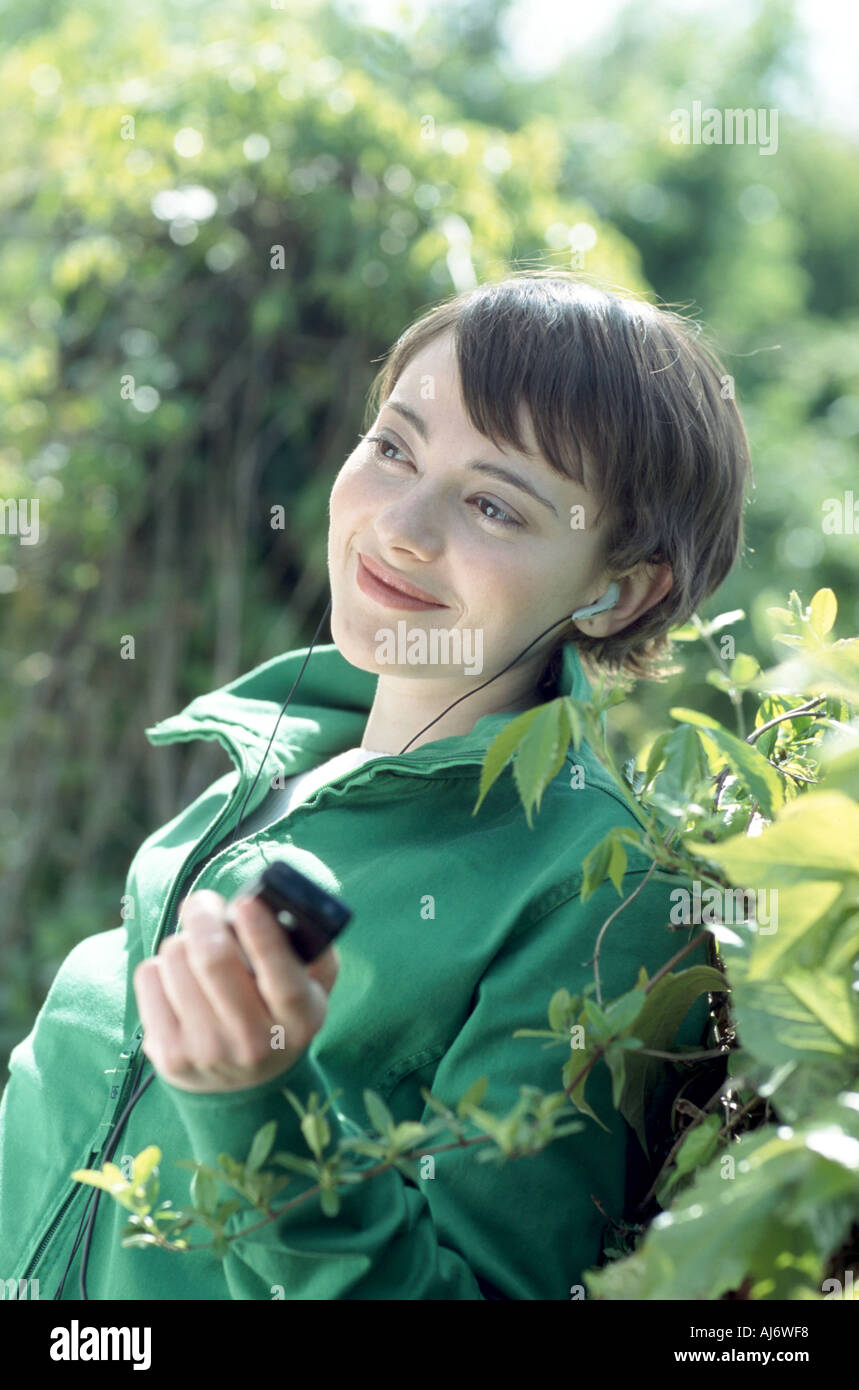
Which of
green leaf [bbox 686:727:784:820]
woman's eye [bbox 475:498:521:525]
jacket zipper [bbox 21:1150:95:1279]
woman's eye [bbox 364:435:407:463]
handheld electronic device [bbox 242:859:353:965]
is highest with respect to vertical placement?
woman's eye [bbox 364:435:407:463]

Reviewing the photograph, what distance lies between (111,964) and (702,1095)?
0.65m

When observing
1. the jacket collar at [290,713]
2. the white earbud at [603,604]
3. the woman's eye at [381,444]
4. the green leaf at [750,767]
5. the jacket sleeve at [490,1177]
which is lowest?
the jacket sleeve at [490,1177]

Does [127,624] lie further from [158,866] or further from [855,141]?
[855,141]

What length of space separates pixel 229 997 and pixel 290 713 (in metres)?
0.84

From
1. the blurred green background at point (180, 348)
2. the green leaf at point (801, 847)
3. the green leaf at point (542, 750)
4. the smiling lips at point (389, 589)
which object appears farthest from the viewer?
the blurred green background at point (180, 348)

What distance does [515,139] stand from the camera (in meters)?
2.93

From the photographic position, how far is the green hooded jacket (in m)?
0.85

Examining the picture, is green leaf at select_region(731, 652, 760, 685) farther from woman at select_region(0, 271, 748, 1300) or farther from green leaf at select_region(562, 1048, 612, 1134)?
green leaf at select_region(562, 1048, 612, 1134)

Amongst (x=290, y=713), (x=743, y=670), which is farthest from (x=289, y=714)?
(x=743, y=670)

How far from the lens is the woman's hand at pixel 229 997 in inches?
28.3

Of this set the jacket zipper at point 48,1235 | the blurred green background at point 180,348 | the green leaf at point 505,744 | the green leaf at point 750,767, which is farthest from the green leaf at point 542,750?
the blurred green background at point 180,348

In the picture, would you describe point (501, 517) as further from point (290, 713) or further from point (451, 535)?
point (290, 713)

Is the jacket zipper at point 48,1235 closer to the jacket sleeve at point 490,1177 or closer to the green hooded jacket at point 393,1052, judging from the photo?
the green hooded jacket at point 393,1052

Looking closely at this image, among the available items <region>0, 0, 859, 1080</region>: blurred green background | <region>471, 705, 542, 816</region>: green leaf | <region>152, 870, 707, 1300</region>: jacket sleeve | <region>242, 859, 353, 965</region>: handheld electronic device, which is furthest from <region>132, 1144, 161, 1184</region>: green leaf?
<region>0, 0, 859, 1080</region>: blurred green background
